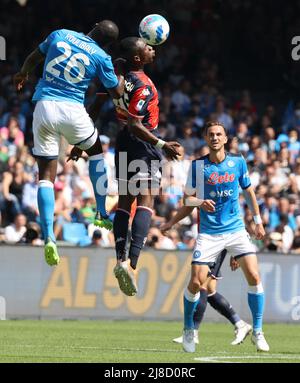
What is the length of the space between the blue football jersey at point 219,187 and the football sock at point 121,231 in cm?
83

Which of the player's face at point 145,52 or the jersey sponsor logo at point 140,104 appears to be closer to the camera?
the jersey sponsor logo at point 140,104

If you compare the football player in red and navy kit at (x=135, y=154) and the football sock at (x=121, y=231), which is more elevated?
the football player in red and navy kit at (x=135, y=154)

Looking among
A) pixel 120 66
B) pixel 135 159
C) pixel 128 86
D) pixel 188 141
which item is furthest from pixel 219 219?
pixel 188 141

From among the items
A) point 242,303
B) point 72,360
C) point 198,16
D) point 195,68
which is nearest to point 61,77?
point 72,360

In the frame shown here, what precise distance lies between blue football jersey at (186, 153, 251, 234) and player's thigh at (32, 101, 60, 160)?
1861 millimetres

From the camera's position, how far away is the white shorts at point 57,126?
12125mm

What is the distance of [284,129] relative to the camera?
2655cm

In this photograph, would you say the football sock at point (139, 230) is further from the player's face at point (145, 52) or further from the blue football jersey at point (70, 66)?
the player's face at point (145, 52)

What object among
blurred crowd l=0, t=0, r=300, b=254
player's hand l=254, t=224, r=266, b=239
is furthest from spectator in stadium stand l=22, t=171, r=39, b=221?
player's hand l=254, t=224, r=266, b=239

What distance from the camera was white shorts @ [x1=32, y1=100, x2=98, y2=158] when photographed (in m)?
12.1

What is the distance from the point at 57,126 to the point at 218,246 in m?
2.41

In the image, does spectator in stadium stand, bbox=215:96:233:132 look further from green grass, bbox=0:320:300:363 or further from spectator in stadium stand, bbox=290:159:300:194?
green grass, bbox=0:320:300:363

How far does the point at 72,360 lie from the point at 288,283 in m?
9.86

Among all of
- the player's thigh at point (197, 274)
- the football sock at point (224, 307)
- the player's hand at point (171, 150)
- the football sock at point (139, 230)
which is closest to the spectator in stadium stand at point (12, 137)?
the football sock at point (224, 307)
